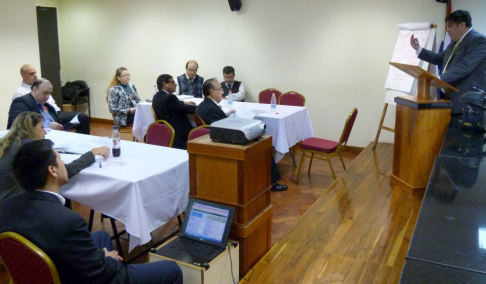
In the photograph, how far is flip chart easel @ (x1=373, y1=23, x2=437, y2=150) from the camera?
17.4ft

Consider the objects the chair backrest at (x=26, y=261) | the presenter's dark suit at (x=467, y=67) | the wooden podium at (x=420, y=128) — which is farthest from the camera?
the presenter's dark suit at (x=467, y=67)

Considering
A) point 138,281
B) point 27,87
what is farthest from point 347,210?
point 27,87

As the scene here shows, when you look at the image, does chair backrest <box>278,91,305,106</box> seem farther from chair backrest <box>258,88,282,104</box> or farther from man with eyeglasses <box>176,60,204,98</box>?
man with eyeglasses <box>176,60,204,98</box>

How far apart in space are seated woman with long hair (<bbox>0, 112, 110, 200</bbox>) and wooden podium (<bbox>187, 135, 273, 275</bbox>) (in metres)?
0.74

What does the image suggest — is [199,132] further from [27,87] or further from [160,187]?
[27,87]

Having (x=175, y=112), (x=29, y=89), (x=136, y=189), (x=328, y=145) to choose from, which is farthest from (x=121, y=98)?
(x=136, y=189)

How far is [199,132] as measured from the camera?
3748 millimetres

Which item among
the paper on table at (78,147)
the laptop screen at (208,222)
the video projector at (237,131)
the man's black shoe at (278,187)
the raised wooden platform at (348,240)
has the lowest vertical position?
the man's black shoe at (278,187)

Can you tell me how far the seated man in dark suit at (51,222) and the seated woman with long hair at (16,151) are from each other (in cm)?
85

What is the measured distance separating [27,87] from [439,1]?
16.9ft

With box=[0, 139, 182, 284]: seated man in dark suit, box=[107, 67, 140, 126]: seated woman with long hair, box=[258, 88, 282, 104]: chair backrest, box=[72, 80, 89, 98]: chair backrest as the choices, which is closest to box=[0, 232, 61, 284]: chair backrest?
box=[0, 139, 182, 284]: seated man in dark suit

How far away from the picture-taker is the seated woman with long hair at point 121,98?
19.6ft

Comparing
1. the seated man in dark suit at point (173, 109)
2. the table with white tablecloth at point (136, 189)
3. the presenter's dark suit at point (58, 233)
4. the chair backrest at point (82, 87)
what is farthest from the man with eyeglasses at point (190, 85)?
the presenter's dark suit at point (58, 233)

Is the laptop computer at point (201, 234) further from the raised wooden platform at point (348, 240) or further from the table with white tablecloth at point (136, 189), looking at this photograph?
the raised wooden platform at point (348, 240)
